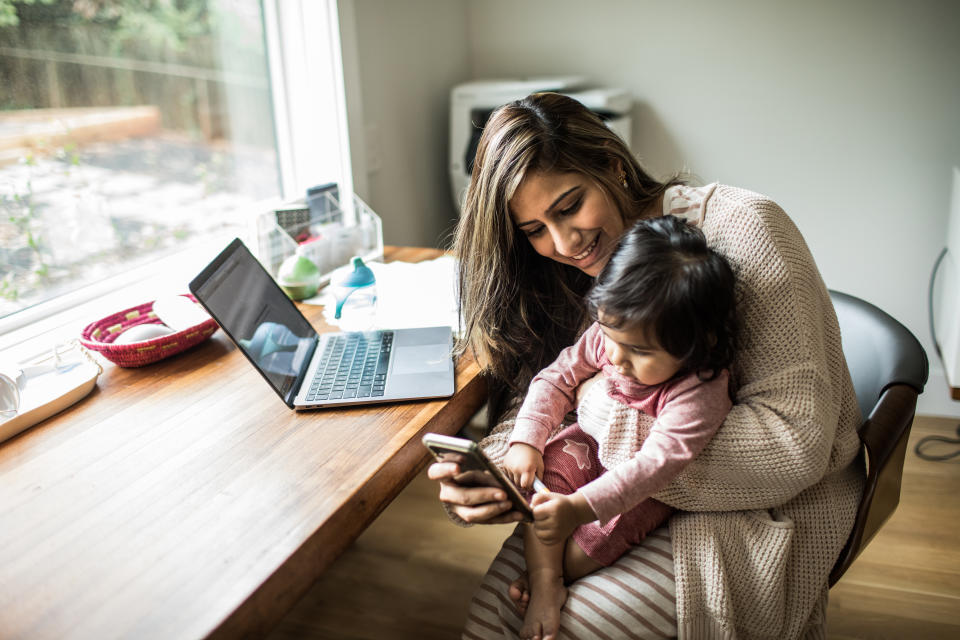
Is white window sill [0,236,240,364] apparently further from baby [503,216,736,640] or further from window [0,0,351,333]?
baby [503,216,736,640]

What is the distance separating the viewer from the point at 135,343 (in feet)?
4.12

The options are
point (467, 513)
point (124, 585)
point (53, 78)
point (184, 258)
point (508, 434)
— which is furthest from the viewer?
point (184, 258)

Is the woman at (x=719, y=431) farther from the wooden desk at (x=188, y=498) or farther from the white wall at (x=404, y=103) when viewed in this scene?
the white wall at (x=404, y=103)

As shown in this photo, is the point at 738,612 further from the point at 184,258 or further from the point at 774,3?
the point at 774,3

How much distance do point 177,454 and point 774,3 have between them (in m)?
2.15

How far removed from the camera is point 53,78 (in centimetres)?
143

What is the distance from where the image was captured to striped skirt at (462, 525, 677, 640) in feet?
3.23

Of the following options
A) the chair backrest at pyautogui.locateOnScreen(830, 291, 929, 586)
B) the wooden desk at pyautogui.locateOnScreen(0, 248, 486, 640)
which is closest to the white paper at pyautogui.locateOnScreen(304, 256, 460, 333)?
the wooden desk at pyautogui.locateOnScreen(0, 248, 486, 640)

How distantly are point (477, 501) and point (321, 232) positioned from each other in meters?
0.94

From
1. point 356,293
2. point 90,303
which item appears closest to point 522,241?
point 356,293

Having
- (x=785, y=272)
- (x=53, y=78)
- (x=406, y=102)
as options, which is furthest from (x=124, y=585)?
(x=406, y=102)

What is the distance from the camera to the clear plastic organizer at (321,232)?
5.23 ft

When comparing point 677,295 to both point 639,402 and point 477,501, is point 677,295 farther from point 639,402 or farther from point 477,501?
point 477,501

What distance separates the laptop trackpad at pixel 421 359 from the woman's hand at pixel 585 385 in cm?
22
